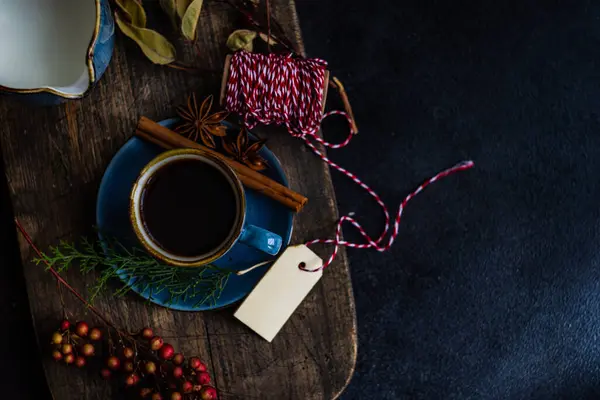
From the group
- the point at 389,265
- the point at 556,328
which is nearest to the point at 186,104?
the point at 389,265

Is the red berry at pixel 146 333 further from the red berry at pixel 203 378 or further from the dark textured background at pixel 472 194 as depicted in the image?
the dark textured background at pixel 472 194

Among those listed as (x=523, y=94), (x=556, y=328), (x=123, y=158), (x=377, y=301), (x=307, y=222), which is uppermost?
(x=123, y=158)

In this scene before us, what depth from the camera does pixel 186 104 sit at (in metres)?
0.95

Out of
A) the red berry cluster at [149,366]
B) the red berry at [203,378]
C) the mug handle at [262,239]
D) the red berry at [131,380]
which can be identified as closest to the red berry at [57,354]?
the red berry cluster at [149,366]

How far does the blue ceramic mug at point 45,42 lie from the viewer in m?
0.91

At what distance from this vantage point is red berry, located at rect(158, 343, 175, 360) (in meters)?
0.91

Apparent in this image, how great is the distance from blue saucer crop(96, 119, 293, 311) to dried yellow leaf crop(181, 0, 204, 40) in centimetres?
14

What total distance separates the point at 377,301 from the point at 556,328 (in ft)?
1.36

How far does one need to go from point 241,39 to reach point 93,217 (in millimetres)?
362

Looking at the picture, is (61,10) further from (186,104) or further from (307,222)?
(307,222)

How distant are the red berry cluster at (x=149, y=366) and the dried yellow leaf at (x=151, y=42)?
42 centimetres

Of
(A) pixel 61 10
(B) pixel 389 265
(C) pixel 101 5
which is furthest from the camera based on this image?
(B) pixel 389 265

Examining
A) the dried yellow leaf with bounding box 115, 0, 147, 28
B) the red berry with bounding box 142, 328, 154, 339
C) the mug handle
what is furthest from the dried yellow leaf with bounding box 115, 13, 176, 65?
the red berry with bounding box 142, 328, 154, 339

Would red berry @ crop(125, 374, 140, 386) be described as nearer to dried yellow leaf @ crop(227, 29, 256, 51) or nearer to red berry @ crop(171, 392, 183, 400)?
red berry @ crop(171, 392, 183, 400)
